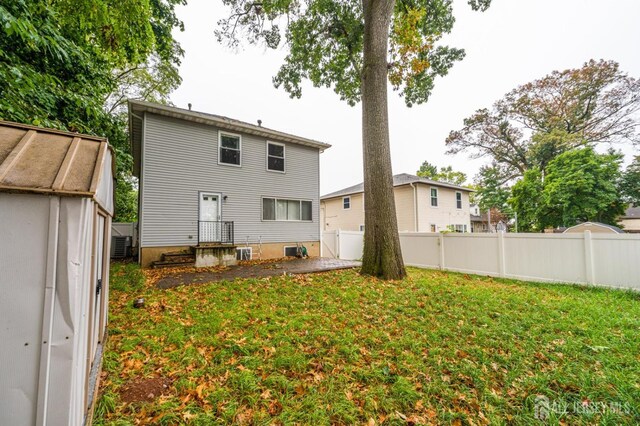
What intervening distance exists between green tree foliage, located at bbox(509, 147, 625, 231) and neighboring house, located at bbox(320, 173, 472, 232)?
433 cm

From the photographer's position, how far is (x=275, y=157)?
11555 mm

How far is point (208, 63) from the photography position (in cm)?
1292

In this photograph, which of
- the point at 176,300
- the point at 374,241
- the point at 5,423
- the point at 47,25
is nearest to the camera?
the point at 5,423

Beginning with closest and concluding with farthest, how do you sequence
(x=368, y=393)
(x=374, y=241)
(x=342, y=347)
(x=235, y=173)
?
(x=368, y=393), (x=342, y=347), (x=374, y=241), (x=235, y=173)

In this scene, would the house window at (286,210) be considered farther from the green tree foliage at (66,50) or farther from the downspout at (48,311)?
the downspout at (48,311)

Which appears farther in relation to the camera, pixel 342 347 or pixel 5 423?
pixel 342 347

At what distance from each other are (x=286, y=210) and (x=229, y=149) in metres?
3.67

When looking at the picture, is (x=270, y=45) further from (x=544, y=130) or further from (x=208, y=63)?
(x=544, y=130)

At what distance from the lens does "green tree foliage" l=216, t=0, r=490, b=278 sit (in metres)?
6.64

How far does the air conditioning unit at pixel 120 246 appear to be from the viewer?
1216cm

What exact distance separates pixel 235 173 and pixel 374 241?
682 centimetres

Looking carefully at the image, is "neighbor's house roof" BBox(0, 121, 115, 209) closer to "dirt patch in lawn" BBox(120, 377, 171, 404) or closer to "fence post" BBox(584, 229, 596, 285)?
"dirt patch in lawn" BBox(120, 377, 171, 404)

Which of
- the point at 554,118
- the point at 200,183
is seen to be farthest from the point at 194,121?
the point at 554,118

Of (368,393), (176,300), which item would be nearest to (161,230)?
(176,300)
